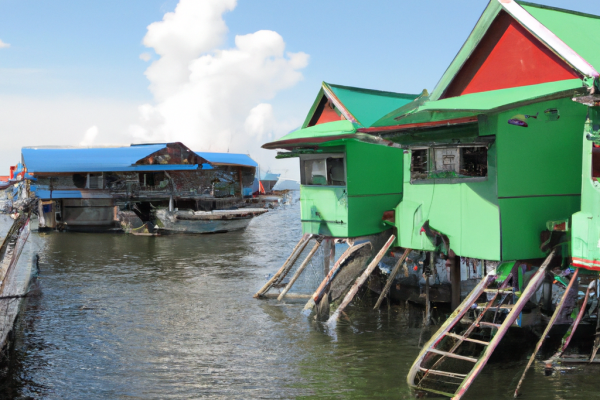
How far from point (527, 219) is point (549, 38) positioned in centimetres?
397

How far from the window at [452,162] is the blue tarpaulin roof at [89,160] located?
111ft

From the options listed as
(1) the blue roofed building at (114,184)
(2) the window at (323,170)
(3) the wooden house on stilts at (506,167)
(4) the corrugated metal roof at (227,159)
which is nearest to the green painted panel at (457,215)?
(3) the wooden house on stilts at (506,167)

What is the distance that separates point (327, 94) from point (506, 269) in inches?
368

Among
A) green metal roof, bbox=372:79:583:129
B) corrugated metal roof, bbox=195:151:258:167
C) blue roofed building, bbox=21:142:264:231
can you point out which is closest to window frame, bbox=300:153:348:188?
green metal roof, bbox=372:79:583:129

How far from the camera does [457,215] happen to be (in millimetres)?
13227

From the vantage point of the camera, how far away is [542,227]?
12.1m

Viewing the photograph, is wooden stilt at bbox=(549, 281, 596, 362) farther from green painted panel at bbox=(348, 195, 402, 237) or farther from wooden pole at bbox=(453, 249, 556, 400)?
green painted panel at bbox=(348, 195, 402, 237)

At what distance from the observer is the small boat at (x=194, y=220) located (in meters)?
42.2

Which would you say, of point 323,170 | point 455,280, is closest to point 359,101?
point 323,170

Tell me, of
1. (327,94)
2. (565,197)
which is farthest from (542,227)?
(327,94)

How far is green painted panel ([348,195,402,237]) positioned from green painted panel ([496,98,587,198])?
17.0 feet

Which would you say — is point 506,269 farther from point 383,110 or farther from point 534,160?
point 383,110

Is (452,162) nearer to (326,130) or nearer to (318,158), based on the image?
(318,158)

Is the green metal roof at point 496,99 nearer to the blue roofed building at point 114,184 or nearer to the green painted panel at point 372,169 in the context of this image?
the green painted panel at point 372,169
